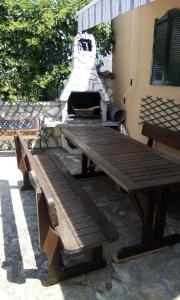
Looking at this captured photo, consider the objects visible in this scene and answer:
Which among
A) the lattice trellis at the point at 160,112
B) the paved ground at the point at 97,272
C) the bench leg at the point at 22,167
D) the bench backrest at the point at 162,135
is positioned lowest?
the paved ground at the point at 97,272

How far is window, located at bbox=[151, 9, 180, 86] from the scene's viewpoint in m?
4.57

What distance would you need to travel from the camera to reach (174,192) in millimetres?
4367

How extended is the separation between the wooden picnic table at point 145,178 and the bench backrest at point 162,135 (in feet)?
2.87

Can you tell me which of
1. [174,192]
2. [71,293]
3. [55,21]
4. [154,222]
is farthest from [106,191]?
[55,21]

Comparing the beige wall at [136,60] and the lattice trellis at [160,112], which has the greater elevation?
the beige wall at [136,60]

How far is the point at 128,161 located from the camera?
10.3 ft

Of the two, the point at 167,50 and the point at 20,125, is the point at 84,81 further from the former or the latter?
the point at 167,50

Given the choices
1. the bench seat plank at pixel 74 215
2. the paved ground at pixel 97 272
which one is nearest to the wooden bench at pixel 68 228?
the bench seat plank at pixel 74 215

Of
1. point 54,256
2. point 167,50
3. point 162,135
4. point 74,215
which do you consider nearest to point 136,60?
point 167,50

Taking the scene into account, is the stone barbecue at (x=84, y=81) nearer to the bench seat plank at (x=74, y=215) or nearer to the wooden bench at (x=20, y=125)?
the wooden bench at (x=20, y=125)

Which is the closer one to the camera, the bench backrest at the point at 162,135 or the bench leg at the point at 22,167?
the bench leg at the point at 22,167

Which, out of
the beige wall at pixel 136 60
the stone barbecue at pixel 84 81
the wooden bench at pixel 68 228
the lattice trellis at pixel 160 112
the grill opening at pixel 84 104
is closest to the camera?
the wooden bench at pixel 68 228

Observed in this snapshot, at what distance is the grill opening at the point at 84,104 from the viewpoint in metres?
6.83

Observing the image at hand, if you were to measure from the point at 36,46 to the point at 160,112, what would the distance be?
11.5 ft
